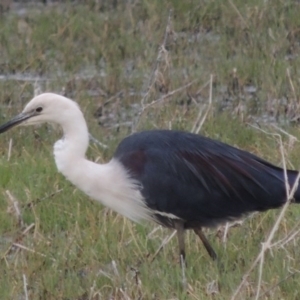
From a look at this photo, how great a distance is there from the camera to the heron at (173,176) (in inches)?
208

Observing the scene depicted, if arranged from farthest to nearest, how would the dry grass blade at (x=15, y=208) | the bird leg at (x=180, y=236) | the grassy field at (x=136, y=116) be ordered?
1. the dry grass blade at (x=15, y=208)
2. the bird leg at (x=180, y=236)
3. the grassy field at (x=136, y=116)

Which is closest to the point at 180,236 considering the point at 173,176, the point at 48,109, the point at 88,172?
the point at 173,176

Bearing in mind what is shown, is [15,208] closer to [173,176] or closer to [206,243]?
Answer: [173,176]

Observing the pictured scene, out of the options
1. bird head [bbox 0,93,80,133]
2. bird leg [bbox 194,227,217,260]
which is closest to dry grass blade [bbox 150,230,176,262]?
bird leg [bbox 194,227,217,260]

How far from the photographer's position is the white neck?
17.3 ft

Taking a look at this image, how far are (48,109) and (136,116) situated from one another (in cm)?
265

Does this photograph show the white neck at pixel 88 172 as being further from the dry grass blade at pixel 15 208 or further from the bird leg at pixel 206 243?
the dry grass blade at pixel 15 208

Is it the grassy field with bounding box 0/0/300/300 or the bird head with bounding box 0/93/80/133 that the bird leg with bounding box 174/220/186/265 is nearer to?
the grassy field with bounding box 0/0/300/300

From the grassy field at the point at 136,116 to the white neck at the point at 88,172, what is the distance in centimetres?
29

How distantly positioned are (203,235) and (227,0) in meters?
4.84

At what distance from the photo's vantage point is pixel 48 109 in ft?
17.5

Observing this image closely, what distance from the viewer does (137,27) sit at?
9.73 meters

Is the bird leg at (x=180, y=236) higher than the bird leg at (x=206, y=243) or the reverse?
higher

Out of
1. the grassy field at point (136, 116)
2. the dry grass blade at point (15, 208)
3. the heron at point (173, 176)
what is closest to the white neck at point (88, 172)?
the heron at point (173, 176)
